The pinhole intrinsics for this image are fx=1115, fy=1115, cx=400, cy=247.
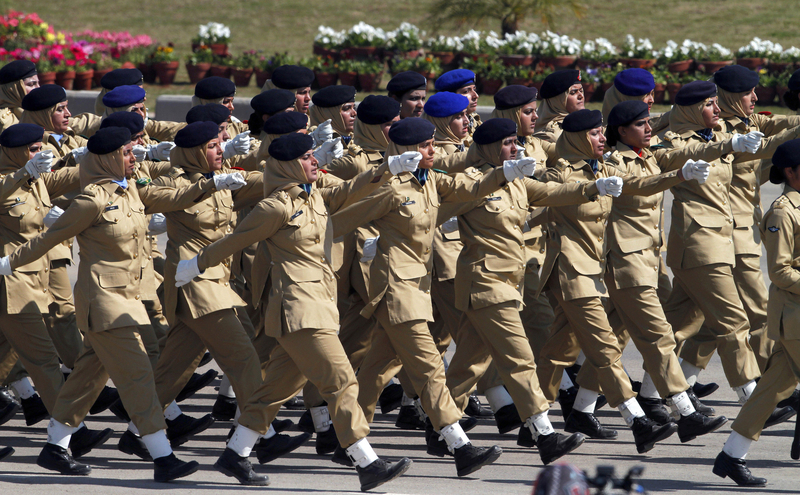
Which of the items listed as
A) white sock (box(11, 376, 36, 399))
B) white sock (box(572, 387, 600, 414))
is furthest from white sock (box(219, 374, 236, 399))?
white sock (box(572, 387, 600, 414))

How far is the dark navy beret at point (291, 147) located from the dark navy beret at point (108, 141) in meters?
0.90

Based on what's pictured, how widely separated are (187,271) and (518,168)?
206 cm

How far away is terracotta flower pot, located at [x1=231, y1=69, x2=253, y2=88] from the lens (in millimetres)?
20828

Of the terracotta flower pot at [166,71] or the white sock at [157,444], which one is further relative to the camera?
the terracotta flower pot at [166,71]

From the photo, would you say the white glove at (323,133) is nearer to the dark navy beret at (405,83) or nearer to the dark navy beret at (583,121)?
the dark navy beret at (405,83)

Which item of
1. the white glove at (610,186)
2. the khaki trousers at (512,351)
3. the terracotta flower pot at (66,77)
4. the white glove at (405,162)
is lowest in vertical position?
the terracotta flower pot at (66,77)

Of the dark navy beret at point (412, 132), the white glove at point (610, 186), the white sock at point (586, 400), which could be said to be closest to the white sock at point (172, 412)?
the dark navy beret at point (412, 132)

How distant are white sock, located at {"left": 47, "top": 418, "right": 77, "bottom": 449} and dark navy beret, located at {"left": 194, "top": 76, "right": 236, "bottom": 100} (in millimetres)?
3678

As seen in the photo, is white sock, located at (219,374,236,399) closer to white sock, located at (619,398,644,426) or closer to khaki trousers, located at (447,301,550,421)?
khaki trousers, located at (447,301,550,421)

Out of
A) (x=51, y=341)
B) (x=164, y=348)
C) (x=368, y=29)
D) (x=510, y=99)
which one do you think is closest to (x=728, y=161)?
(x=510, y=99)

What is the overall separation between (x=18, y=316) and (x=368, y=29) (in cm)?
1494

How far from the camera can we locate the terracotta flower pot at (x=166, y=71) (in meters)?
21.6

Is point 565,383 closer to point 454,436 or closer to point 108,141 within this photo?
point 454,436

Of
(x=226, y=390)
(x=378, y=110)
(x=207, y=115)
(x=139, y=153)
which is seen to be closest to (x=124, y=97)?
(x=139, y=153)
